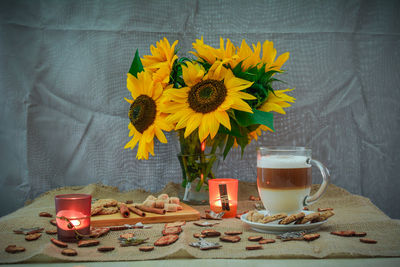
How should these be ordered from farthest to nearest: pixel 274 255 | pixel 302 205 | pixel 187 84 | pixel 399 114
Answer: pixel 399 114
pixel 187 84
pixel 302 205
pixel 274 255

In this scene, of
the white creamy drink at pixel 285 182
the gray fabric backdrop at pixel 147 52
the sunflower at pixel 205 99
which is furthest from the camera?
the gray fabric backdrop at pixel 147 52

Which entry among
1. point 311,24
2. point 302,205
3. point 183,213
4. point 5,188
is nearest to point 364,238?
point 302,205

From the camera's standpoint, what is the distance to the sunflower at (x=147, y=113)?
106 centimetres

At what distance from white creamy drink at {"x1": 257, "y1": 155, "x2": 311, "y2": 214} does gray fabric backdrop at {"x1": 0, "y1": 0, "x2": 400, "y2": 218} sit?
1.46ft

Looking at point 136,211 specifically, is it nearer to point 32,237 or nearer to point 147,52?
point 32,237

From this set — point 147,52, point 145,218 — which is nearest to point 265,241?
point 145,218

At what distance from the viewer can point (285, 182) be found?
0.86 meters

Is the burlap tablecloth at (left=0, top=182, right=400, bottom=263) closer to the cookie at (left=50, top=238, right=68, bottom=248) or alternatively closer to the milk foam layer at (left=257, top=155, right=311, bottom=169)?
the cookie at (left=50, top=238, right=68, bottom=248)

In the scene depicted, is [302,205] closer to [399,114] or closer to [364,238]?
[364,238]

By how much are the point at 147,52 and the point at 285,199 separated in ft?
2.33

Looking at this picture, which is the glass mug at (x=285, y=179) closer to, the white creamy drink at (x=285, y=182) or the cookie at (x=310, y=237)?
the white creamy drink at (x=285, y=182)

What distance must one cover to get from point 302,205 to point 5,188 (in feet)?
3.11

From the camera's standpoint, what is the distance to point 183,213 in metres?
0.94

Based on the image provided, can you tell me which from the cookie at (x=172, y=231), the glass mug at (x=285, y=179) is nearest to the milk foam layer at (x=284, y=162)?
the glass mug at (x=285, y=179)
